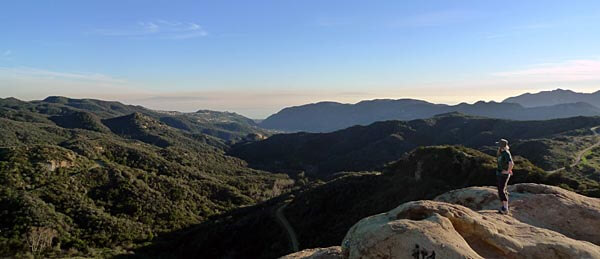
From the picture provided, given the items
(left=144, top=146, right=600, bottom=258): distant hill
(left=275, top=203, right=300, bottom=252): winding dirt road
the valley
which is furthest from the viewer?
the valley

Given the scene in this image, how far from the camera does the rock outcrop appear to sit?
11.4 m

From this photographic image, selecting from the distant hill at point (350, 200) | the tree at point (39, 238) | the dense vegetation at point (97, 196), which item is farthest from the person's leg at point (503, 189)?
the tree at point (39, 238)

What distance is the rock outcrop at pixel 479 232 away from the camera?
11375mm

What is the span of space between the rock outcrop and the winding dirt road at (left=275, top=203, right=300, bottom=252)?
138 feet

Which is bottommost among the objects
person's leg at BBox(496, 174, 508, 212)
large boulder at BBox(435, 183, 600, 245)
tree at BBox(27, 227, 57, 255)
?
tree at BBox(27, 227, 57, 255)

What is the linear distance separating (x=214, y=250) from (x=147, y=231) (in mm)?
36912

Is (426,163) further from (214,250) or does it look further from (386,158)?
(386,158)

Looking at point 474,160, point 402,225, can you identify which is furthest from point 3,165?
point 402,225

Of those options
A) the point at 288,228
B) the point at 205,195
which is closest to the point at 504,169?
the point at 288,228

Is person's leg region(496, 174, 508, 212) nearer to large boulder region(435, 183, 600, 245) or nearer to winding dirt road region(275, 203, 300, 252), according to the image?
large boulder region(435, 183, 600, 245)

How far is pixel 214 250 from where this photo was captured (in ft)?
251

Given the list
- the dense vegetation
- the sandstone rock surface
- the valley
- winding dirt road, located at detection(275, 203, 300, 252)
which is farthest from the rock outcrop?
the dense vegetation

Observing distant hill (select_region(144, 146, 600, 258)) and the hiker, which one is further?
distant hill (select_region(144, 146, 600, 258))

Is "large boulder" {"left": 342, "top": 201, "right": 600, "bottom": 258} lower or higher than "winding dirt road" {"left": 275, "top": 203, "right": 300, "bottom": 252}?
higher
